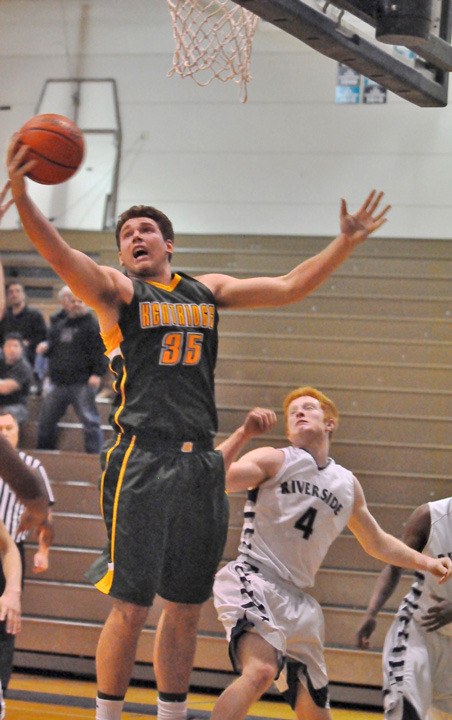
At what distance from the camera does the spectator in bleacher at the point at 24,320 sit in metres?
10.4

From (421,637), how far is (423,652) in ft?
0.23

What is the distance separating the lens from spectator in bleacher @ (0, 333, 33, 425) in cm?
940

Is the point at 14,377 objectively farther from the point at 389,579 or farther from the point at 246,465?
the point at 389,579

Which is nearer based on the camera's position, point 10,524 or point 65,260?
point 65,260

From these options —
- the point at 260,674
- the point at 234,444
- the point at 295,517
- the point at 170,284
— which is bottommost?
the point at 260,674

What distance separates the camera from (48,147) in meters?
3.85

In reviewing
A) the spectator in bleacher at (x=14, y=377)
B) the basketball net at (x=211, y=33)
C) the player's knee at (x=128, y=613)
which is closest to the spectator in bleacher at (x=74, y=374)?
the spectator in bleacher at (x=14, y=377)

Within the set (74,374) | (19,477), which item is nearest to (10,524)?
(74,374)

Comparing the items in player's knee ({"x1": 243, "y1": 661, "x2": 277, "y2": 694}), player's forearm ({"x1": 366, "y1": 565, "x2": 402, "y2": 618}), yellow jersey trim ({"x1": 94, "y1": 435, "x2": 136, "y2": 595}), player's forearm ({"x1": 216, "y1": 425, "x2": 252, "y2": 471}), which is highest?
player's forearm ({"x1": 216, "y1": 425, "x2": 252, "y2": 471})

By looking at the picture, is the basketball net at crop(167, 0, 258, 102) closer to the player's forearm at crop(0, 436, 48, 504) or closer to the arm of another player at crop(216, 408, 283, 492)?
the arm of another player at crop(216, 408, 283, 492)

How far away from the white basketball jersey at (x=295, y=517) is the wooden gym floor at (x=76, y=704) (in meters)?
2.05

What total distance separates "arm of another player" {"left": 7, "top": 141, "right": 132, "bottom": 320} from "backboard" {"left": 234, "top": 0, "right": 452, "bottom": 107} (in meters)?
1.04

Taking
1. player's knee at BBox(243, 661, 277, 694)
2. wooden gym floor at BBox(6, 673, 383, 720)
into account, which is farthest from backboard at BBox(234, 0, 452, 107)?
wooden gym floor at BBox(6, 673, 383, 720)

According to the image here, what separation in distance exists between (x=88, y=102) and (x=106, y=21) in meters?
1.11
